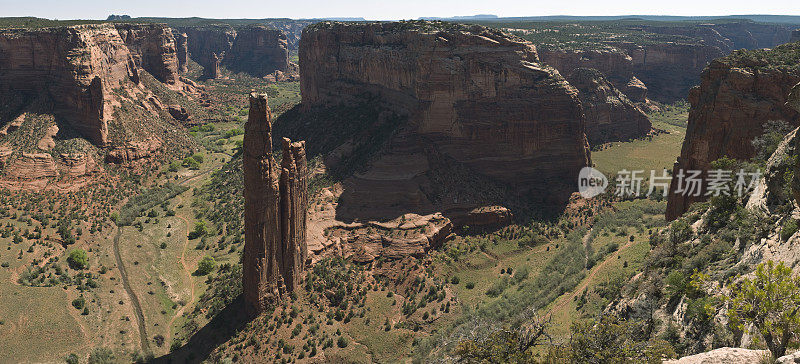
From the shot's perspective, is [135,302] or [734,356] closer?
[734,356]

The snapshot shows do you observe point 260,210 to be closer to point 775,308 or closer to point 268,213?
point 268,213

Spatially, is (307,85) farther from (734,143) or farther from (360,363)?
(734,143)

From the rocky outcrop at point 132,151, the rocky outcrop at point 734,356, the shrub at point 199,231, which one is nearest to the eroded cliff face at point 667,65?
the rocky outcrop at point 132,151

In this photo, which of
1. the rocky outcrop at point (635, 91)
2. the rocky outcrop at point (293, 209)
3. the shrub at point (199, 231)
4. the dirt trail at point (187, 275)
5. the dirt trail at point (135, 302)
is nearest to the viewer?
the rocky outcrop at point (293, 209)

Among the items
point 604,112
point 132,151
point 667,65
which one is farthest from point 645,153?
point 132,151

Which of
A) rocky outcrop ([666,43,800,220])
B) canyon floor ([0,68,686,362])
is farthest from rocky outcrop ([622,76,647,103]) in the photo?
rocky outcrop ([666,43,800,220])

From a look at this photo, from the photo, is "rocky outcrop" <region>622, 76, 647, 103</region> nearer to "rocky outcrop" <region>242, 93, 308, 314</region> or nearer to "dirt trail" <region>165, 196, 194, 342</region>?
"dirt trail" <region>165, 196, 194, 342</region>

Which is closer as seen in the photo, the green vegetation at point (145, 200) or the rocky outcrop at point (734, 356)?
the rocky outcrop at point (734, 356)

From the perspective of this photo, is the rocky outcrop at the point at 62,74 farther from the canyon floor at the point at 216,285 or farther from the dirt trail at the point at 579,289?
the dirt trail at the point at 579,289
